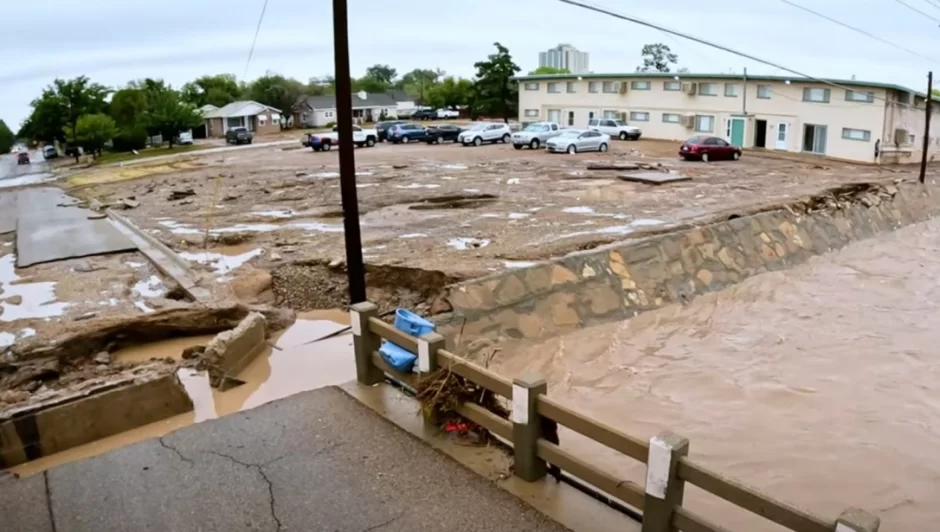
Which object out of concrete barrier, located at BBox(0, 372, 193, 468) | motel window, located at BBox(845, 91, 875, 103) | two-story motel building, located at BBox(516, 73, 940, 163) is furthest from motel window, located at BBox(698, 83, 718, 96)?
concrete barrier, located at BBox(0, 372, 193, 468)

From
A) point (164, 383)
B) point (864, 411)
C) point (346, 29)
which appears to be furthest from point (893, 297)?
point (164, 383)

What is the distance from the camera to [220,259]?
51.6 feet

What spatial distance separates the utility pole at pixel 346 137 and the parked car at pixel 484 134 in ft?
120

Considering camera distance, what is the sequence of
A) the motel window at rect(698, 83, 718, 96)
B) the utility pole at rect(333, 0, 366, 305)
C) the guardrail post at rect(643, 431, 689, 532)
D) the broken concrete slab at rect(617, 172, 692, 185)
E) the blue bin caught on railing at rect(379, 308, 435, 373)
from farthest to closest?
1. the motel window at rect(698, 83, 718, 96)
2. the broken concrete slab at rect(617, 172, 692, 185)
3. the utility pole at rect(333, 0, 366, 305)
4. the blue bin caught on railing at rect(379, 308, 435, 373)
5. the guardrail post at rect(643, 431, 689, 532)

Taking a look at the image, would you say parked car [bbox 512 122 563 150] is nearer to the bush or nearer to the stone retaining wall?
the stone retaining wall

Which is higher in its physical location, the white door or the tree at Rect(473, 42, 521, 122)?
the tree at Rect(473, 42, 521, 122)

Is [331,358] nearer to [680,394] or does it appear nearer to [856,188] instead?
[680,394]

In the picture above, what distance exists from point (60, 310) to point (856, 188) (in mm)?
23109

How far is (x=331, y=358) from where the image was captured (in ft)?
33.3

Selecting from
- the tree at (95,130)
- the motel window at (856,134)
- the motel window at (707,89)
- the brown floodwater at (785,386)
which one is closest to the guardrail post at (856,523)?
the brown floodwater at (785,386)

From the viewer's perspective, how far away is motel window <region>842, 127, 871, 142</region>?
36.4 metres

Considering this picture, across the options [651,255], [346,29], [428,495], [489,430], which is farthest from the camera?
[651,255]

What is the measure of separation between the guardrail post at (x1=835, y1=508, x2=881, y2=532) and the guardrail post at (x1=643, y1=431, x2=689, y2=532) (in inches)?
39.2

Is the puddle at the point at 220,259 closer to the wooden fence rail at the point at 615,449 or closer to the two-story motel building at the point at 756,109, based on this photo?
the wooden fence rail at the point at 615,449
